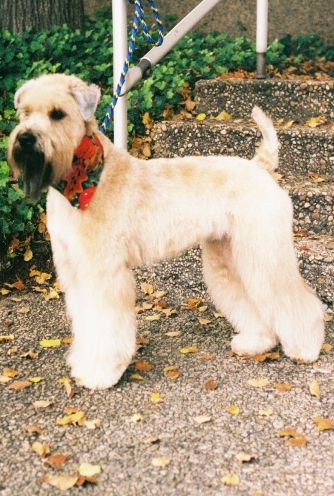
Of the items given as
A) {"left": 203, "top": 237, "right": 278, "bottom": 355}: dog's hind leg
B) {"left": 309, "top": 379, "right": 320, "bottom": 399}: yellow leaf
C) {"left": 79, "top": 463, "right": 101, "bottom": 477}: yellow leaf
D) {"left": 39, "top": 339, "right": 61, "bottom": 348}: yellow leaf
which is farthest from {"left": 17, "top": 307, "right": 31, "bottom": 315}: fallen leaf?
{"left": 309, "top": 379, "right": 320, "bottom": 399}: yellow leaf

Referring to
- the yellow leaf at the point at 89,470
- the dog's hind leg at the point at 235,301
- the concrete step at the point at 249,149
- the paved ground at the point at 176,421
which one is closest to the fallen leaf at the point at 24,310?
the paved ground at the point at 176,421

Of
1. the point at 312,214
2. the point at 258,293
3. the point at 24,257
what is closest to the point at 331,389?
the point at 258,293

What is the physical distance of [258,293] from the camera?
168 inches

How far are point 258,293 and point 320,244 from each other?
131cm

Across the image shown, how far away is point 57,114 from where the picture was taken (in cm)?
363

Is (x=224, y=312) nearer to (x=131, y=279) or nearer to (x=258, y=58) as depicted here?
(x=131, y=279)

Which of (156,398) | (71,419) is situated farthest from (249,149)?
(71,419)

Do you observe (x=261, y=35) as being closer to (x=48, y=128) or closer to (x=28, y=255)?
(x=28, y=255)

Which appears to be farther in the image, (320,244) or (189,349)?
(320,244)

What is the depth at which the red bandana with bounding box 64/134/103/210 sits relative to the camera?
3822 millimetres

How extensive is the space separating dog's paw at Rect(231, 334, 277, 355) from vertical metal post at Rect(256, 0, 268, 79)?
10.7ft

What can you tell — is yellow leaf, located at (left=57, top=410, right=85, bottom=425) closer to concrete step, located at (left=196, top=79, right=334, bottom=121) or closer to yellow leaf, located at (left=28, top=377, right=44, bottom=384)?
yellow leaf, located at (left=28, top=377, right=44, bottom=384)

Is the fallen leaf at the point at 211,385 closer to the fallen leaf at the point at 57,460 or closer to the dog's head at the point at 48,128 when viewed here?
the fallen leaf at the point at 57,460

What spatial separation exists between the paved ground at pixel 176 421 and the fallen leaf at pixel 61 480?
0.11 feet
